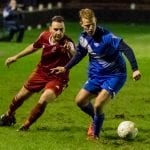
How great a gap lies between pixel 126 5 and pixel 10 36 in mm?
17958

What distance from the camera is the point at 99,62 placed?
10.7 meters

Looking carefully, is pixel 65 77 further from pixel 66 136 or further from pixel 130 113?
pixel 130 113

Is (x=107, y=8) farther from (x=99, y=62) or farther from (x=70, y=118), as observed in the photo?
(x=99, y=62)

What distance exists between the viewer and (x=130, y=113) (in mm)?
13688

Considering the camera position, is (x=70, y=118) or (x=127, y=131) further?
(x=70, y=118)

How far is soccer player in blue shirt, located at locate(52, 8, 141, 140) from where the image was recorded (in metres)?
10.4

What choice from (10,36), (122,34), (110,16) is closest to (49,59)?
(10,36)

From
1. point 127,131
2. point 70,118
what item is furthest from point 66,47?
point 70,118

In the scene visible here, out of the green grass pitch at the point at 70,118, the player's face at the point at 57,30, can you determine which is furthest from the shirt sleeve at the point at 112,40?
the green grass pitch at the point at 70,118

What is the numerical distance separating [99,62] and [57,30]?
3.12 ft

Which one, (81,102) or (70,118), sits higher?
(81,102)

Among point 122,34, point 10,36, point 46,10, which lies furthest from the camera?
point 46,10

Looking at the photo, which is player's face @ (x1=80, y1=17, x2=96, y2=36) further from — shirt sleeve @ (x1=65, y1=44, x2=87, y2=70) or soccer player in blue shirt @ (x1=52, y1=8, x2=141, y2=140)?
shirt sleeve @ (x1=65, y1=44, x2=87, y2=70)

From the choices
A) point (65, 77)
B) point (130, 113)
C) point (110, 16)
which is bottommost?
point (110, 16)
